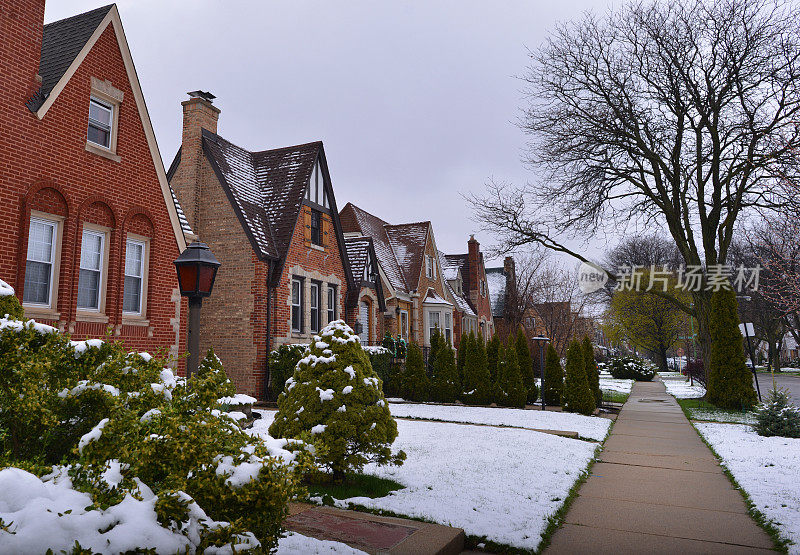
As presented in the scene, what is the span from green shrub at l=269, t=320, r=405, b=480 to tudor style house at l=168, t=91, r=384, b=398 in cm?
910

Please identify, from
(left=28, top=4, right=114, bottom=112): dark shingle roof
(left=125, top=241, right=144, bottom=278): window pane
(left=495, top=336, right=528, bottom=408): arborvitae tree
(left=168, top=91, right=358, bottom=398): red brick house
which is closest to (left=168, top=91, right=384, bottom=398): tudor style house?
(left=168, top=91, right=358, bottom=398): red brick house

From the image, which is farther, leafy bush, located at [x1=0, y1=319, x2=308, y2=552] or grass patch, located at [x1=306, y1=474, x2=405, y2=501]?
grass patch, located at [x1=306, y1=474, x2=405, y2=501]

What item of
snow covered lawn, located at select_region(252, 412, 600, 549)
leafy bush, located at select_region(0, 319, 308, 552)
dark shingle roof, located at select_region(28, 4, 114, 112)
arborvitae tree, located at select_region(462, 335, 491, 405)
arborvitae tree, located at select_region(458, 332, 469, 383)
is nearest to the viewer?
leafy bush, located at select_region(0, 319, 308, 552)

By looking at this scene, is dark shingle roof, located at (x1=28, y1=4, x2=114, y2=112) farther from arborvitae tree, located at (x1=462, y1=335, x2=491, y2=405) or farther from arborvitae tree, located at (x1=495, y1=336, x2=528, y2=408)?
arborvitae tree, located at (x1=495, y1=336, x2=528, y2=408)

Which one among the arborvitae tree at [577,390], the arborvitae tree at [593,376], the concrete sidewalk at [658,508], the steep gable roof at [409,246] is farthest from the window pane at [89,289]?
the steep gable roof at [409,246]

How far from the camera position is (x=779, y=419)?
1097 cm

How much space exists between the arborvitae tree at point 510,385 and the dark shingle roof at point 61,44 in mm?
13877

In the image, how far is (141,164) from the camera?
38.5ft

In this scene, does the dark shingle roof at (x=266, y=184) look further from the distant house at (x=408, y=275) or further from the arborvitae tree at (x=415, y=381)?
the distant house at (x=408, y=275)

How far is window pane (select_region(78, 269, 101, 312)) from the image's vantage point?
10.5m

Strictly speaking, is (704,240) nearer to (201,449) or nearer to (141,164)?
(141,164)

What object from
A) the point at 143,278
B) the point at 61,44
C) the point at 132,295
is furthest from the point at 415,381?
the point at 61,44

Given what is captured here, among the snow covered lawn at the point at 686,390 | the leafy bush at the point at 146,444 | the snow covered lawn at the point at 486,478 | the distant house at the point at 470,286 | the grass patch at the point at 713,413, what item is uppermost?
the distant house at the point at 470,286

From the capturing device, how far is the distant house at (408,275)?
26523 mm
